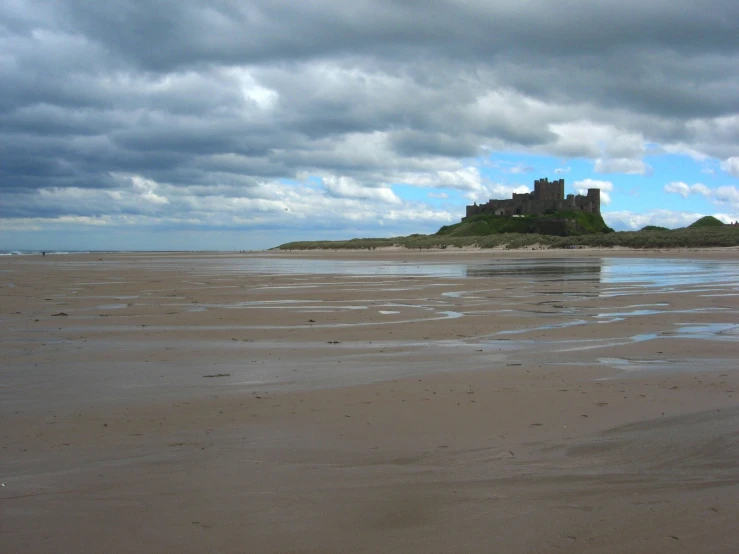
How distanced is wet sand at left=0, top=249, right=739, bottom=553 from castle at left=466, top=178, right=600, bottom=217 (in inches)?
5552

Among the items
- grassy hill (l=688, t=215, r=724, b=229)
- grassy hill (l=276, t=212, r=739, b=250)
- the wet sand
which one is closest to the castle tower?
grassy hill (l=276, t=212, r=739, b=250)

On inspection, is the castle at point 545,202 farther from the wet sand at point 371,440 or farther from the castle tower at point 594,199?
the wet sand at point 371,440

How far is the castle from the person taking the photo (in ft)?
481

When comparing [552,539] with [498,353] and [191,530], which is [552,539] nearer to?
[191,530]

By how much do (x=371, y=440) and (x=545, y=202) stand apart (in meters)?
151

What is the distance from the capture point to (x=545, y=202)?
148 metres

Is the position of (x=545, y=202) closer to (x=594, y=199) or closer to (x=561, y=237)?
(x=594, y=199)

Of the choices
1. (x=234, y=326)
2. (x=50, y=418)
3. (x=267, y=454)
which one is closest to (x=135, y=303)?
(x=234, y=326)

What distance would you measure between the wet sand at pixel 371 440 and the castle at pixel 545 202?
141017 mm

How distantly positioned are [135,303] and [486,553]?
14.0 metres

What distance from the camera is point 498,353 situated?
8.26 m

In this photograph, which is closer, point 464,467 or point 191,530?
point 191,530

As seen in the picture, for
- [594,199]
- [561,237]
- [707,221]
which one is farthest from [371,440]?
[594,199]

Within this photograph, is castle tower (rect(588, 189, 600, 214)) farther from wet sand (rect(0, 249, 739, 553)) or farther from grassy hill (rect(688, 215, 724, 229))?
wet sand (rect(0, 249, 739, 553))
